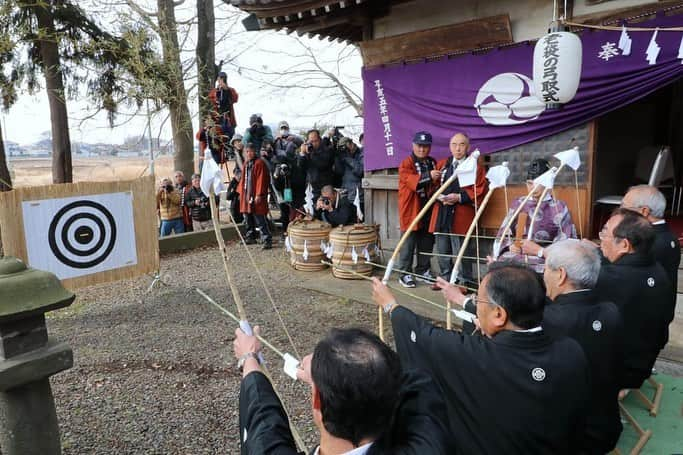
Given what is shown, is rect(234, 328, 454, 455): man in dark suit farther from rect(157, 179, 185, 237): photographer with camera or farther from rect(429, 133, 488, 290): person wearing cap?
rect(157, 179, 185, 237): photographer with camera

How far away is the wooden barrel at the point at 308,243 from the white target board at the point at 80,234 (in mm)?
2182

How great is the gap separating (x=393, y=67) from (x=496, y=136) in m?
1.75

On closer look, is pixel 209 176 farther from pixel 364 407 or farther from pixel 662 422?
pixel 662 422

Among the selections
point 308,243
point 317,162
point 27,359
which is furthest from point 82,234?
point 317,162

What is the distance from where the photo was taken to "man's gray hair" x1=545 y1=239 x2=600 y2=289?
220 cm

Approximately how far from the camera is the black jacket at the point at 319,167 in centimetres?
809

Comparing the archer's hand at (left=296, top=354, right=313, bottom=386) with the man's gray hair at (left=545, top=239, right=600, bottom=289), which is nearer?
the archer's hand at (left=296, top=354, right=313, bottom=386)

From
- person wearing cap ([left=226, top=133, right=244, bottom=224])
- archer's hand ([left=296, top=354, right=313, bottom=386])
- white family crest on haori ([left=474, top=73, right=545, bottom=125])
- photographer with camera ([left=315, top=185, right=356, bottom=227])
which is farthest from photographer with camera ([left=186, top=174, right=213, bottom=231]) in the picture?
archer's hand ([left=296, top=354, right=313, bottom=386])

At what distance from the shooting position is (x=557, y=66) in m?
4.35

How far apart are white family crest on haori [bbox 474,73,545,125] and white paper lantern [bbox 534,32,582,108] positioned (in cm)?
74

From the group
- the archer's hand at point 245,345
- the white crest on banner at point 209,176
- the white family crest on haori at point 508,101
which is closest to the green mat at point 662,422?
the archer's hand at point 245,345

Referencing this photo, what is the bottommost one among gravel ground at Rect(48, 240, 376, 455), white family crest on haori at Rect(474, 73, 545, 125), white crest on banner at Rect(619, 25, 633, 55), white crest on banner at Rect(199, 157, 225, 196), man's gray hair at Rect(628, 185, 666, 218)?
gravel ground at Rect(48, 240, 376, 455)

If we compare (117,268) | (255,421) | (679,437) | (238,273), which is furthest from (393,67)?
(255,421)

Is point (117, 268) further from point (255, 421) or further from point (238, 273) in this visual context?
point (255, 421)
